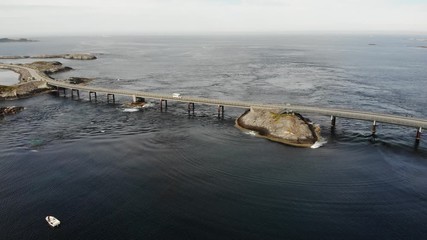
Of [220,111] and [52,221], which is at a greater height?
[220,111]

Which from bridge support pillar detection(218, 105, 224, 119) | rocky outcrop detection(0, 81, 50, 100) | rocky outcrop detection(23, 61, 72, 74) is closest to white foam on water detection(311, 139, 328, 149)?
bridge support pillar detection(218, 105, 224, 119)

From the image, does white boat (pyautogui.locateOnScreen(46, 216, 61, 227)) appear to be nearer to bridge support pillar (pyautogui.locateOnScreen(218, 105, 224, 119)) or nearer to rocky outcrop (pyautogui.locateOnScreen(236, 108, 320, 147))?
rocky outcrop (pyautogui.locateOnScreen(236, 108, 320, 147))

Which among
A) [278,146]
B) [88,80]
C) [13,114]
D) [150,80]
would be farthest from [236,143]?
[88,80]

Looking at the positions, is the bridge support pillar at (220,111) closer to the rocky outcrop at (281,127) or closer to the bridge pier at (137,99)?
the rocky outcrop at (281,127)

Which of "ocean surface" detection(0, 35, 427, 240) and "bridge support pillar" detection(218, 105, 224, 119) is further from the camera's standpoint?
"bridge support pillar" detection(218, 105, 224, 119)

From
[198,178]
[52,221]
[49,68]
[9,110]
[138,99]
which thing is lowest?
[52,221]

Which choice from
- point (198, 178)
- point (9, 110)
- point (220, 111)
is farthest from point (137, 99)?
point (198, 178)

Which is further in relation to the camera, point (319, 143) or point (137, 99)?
point (137, 99)

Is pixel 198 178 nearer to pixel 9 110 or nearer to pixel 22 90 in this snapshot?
pixel 9 110

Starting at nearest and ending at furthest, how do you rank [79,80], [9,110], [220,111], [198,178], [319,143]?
[198,178]
[319,143]
[9,110]
[220,111]
[79,80]
